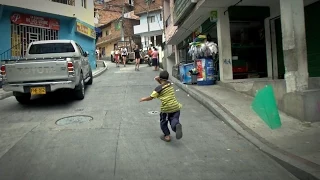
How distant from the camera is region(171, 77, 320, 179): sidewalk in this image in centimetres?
483

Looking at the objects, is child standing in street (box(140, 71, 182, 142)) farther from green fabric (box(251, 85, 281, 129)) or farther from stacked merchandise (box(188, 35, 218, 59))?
stacked merchandise (box(188, 35, 218, 59))

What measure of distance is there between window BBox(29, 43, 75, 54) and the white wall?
5179 mm

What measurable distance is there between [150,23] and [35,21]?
27.3 m

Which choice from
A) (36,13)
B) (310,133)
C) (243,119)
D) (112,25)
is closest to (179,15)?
(36,13)

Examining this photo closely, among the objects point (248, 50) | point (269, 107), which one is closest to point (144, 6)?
point (248, 50)

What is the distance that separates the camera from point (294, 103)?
23.6 ft

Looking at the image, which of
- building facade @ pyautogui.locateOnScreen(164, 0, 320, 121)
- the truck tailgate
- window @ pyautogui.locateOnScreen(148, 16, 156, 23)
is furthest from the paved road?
window @ pyautogui.locateOnScreen(148, 16, 156, 23)

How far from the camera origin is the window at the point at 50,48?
11891mm

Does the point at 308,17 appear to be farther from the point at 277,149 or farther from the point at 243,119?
the point at 277,149

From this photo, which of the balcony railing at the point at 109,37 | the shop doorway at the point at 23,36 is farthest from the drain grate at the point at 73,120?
the balcony railing at the point at 109,37

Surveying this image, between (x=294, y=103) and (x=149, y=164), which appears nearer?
(x=149, y=164)

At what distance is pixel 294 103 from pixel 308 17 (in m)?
4.84

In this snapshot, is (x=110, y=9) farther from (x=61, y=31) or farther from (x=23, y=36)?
(x=23, y=36)

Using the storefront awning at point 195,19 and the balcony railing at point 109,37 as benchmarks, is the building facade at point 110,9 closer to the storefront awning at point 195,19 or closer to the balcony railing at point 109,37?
the balcony railing at point 109,37
